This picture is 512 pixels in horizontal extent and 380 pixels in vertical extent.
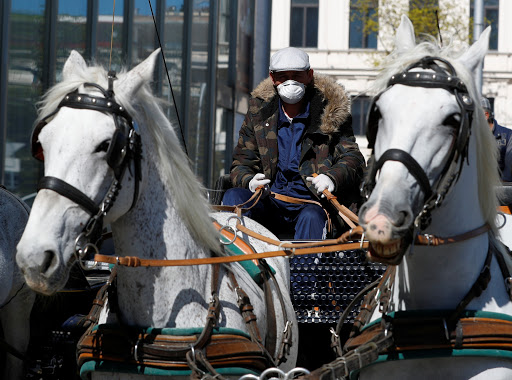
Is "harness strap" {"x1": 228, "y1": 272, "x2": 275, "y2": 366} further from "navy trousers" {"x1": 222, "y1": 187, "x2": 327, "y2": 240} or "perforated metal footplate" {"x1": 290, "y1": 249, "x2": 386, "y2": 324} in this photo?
"navy trousers" {"x1": 222, "y1": 187, "x2": 327, "y2": 240}

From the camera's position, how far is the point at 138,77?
11.8ft

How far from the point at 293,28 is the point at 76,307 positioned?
2988 centimetres

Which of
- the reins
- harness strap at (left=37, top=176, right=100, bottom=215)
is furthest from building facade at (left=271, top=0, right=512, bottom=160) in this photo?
harness strap at (left=37, top=176, right=100, bottom=215)

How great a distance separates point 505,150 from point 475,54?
14.4 feet

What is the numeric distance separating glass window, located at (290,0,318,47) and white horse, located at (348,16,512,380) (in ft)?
103

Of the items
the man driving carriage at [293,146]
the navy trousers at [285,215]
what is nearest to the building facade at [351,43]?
the man driving carriage at [293,146]

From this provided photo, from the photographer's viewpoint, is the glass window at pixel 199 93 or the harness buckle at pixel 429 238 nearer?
the harness buckle at pixel 429 238

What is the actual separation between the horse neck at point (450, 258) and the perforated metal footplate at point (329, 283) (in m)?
1.37

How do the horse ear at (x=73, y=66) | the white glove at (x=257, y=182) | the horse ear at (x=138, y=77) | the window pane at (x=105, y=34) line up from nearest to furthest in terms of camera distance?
the horse ear at (x=138, y=77)
the horse ear at (x=73, y=66)
the white glove at (x=257, y=182)
the window pane at (x=105, y=34)

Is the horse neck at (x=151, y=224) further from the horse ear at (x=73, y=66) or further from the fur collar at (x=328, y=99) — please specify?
the fur collar at (x=328, y=99)

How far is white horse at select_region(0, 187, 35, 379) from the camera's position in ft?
17.1

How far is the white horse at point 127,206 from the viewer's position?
329 centimetres

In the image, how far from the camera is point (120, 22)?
1291 centimetres

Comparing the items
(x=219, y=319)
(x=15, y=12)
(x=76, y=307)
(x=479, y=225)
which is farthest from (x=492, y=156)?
(x=15, y=12)
